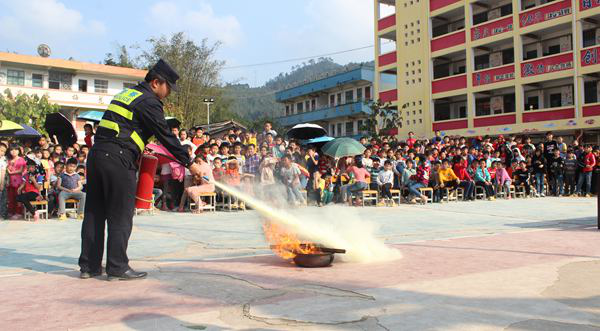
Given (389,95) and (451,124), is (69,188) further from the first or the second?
(389,95)

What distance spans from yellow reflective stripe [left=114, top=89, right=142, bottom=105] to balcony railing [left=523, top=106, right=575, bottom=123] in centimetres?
2951

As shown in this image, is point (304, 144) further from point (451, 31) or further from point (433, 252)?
point (451, 31)

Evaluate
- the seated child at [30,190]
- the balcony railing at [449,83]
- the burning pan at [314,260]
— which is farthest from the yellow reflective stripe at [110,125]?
the balcony railing at [449,83]

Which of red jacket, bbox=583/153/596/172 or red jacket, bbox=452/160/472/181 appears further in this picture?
red jacket, bbox=583/153/596/172

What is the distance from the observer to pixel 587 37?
29953mm

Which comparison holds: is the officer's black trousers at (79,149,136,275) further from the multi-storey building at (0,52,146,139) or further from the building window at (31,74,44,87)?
the building window at (31,74,44,87)

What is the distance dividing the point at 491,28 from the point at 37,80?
119 feet

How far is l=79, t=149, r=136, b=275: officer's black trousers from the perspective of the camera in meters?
4.99

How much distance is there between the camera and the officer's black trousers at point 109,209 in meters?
4.99

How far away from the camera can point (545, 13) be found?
97.8 ft

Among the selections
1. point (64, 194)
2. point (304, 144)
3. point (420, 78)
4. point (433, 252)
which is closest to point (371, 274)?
point (433, 252)

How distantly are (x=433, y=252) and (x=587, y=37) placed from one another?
29731mm

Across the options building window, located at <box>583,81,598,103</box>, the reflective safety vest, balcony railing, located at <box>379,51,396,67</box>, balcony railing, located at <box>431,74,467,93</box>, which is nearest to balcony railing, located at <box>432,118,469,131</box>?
balcony railing, located at <box>431,74,467,93</box>

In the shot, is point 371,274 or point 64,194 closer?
point 371,274
